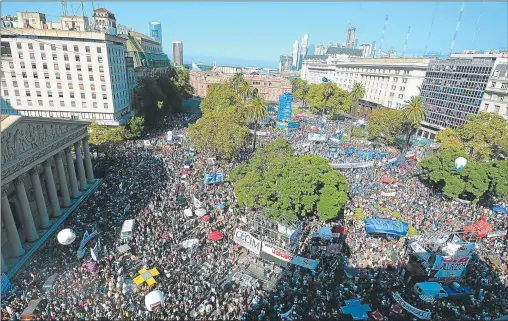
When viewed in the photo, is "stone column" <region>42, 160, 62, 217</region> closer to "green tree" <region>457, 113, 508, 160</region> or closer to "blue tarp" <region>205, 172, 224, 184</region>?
"blue tarp" <region>205, 172, 224, 184</region>

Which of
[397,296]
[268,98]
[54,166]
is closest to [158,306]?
[397,296]

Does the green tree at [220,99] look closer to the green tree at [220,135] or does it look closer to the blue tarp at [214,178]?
the green tree at [220,135]

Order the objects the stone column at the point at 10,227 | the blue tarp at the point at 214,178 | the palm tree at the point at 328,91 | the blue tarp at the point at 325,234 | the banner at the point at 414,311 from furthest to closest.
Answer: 1. the palm tree at the point at 328,91
2. the blue tarp at the point at 214,178
3. the blue tarp at the point at 325,234
4. the stone column at the point at 10,227
5. the banner at the point at 414,311

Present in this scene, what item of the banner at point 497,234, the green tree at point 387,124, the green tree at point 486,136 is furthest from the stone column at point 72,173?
the green tree at point 486,136

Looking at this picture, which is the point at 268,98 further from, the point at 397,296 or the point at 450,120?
the point at 397,296

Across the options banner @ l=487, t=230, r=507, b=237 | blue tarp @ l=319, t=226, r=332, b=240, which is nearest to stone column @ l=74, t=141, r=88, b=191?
blue tarp @ l=319, t=226, r=332, b=240

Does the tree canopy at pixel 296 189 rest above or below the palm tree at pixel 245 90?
below

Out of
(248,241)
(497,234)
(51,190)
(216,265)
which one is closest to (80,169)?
(51,190)

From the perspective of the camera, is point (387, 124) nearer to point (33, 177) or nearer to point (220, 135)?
point (220, 135)
